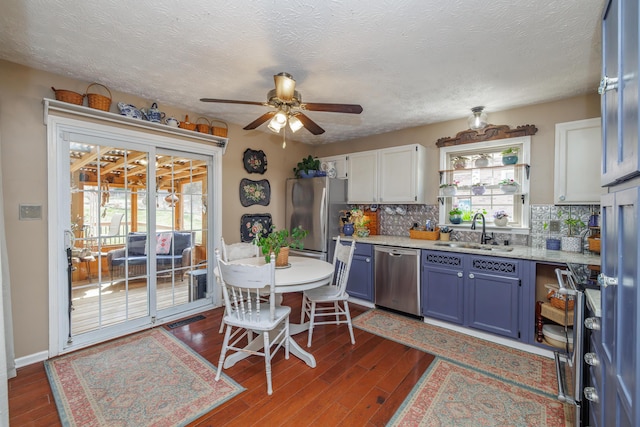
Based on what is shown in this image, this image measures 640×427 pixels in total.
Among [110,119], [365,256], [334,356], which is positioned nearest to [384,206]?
[365,256]

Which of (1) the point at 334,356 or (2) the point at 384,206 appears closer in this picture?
(1) the point at 334,356

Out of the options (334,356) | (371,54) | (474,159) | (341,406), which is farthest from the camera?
(474,159)

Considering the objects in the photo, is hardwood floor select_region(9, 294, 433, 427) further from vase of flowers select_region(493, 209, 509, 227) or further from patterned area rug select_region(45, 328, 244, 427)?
vase of flowers select_region(493, 209, 509, 227)

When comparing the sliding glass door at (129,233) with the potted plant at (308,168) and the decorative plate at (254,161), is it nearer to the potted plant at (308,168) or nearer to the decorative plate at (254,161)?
the decorative plate at (254,161)

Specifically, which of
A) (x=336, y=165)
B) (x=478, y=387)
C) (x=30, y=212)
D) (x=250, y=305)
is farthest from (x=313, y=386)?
(x=336, y=165)

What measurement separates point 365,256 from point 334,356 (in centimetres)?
149

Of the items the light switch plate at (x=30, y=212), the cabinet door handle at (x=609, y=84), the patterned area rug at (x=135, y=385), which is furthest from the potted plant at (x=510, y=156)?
the light switch plate at (x=30, y=212)

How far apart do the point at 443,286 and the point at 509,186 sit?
137cm

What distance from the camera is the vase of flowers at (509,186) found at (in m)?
3.14

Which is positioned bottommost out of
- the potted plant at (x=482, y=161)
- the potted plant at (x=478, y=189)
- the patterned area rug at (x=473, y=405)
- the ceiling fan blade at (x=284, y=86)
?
the patterned area rug at (x=473, y=405)

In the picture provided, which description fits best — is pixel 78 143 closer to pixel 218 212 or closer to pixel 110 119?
pixel 110 119

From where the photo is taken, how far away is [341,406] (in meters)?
1.88

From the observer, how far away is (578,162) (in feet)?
9.03

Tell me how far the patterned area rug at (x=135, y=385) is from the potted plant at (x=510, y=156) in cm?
351
